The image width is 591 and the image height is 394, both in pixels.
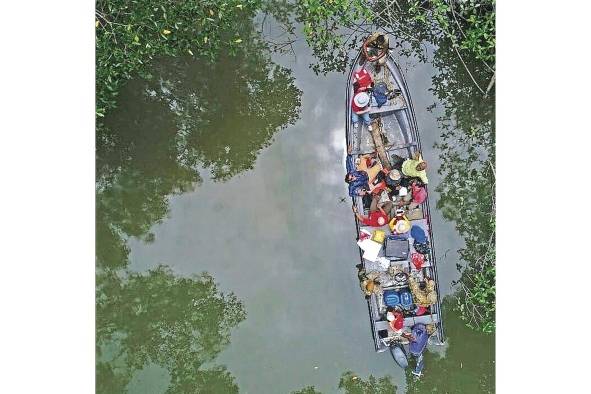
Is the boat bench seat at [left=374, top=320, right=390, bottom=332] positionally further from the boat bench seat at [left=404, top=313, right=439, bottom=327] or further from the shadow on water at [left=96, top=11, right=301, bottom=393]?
the shadow on water at [left=96, top=11, right=301, bottom=393]

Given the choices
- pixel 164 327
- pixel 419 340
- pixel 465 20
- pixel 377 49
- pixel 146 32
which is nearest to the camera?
pixel 146 32

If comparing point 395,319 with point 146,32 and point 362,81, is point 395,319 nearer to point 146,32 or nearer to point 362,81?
point 362,81

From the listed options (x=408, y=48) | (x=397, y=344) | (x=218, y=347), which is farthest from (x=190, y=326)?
(x=408, y=48)

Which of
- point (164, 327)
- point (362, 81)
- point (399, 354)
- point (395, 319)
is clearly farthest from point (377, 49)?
point (164, 327)

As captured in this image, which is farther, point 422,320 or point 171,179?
point 171,179

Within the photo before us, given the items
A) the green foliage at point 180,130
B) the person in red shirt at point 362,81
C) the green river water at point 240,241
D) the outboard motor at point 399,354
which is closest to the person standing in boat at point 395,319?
the outboard motor at point 399,354

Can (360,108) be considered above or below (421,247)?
above
